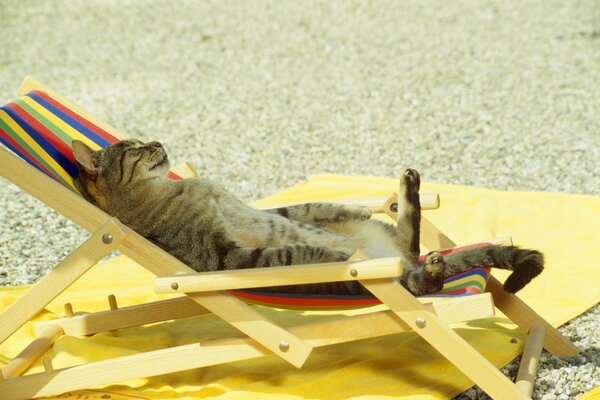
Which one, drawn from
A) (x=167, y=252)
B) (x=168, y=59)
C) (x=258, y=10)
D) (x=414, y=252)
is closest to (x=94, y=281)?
(x=167, y=252)

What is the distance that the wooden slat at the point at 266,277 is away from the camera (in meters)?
2.90

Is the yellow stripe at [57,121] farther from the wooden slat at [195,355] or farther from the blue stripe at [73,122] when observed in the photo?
the wooden slat at [195,355]

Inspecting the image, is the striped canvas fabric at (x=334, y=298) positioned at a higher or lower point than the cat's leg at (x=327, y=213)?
lower

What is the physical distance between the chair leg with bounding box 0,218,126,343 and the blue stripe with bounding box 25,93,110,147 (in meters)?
0.80

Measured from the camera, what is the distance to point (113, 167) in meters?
3.57

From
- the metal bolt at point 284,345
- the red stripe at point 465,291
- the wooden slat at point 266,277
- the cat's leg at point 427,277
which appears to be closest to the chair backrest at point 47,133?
the wooden slat at point 266,277

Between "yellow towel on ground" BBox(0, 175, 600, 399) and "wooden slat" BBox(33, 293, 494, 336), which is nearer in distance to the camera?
"yellow towel on ground" BBox(0, 175, 600, 399)

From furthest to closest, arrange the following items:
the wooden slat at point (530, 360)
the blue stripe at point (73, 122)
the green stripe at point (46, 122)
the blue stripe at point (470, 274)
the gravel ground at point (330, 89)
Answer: the gravel ground at point (330, 89), the blue stripe at point (73, 122), the green stripe at point (46, 122), the blue stripe at point (470, 274), the wooden slat at point (530, 360)

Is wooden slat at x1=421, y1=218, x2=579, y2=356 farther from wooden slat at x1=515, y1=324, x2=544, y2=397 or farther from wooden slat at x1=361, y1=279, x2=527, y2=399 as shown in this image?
wooden slat at x1=361, y1=279, x2=527, y2=399

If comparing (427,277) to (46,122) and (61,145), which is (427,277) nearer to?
(61,145)

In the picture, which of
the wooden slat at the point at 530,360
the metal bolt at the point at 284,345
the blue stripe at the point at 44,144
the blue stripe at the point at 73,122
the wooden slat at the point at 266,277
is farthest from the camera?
the blue stripe at the point at 73,122

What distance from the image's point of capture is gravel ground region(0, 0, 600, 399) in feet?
19.4

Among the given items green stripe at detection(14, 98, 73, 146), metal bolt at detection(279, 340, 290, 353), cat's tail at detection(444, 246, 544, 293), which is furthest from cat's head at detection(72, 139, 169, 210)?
cat's tail at detection(444, 246, 544, 293)

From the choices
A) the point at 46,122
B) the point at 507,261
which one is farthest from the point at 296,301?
the point at 46,122
